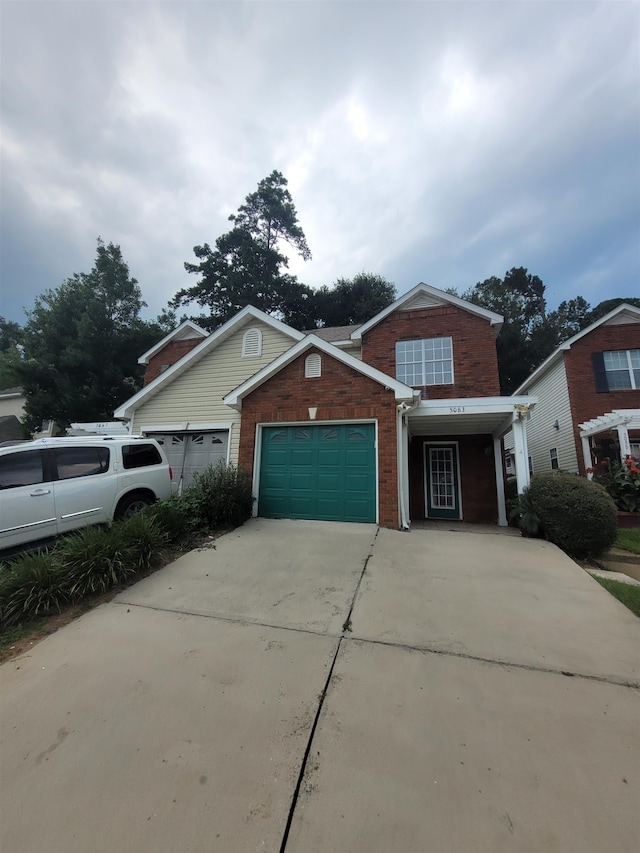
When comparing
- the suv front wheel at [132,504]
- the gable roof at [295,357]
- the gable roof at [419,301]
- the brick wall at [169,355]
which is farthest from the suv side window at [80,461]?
the brick wall at [169,355]

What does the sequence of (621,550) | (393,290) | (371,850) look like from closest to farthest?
(371,850) < (621,550) < (393,290)

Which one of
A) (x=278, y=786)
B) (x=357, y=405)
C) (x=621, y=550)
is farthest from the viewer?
(x=357, y=405)

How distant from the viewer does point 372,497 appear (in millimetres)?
7727

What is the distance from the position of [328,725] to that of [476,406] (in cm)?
758

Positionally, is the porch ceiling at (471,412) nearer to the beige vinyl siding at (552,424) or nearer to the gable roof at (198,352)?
the gable roof at (198,352)

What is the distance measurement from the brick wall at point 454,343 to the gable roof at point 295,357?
326cm

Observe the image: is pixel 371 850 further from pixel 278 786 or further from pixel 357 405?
pixel 357 405

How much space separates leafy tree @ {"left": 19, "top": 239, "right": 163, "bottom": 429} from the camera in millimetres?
18953

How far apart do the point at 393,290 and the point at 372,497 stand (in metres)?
24.8

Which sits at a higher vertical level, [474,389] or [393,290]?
[393,290]

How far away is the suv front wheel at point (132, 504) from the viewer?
6.58m

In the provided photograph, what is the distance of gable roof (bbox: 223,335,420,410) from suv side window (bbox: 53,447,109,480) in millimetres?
3173

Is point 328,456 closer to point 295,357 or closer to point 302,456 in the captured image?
point 302,456

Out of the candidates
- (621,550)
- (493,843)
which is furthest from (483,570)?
(621,550)
